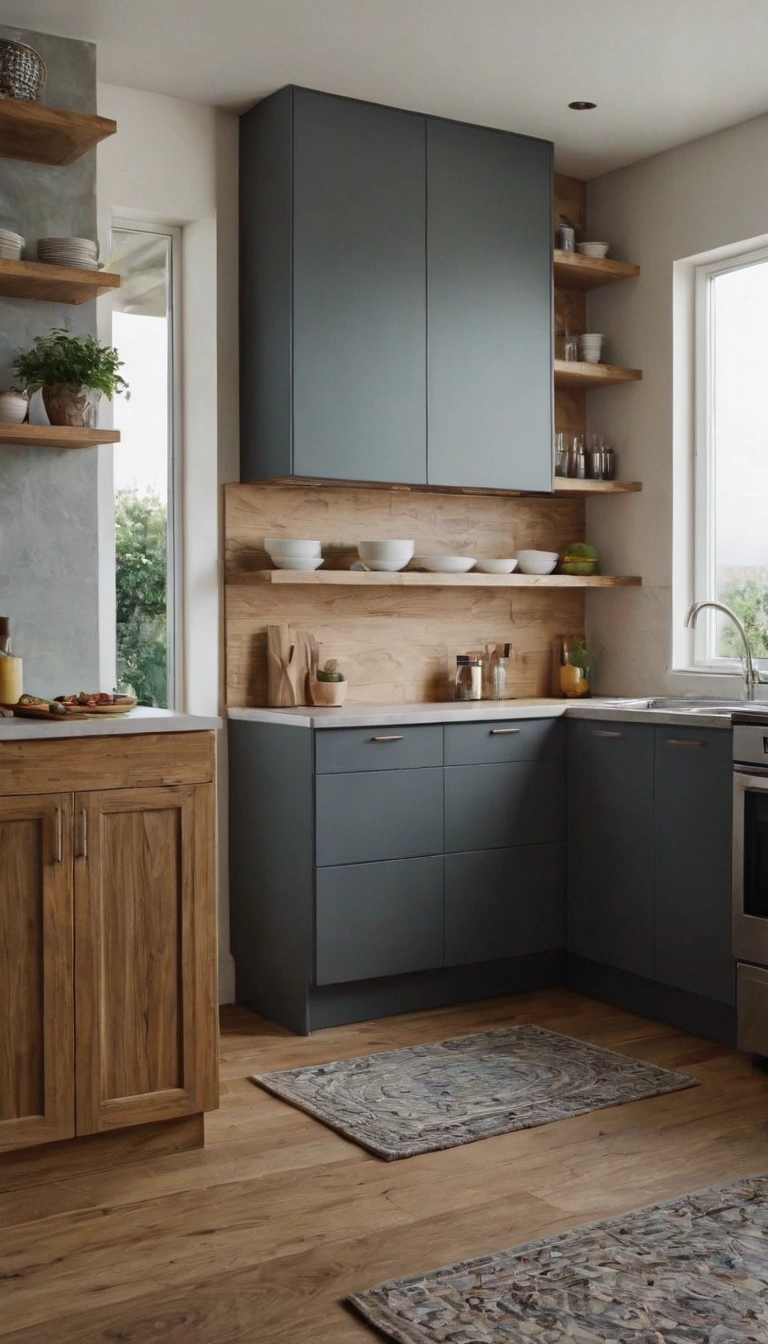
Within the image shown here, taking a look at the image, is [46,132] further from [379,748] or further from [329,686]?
[379,748]

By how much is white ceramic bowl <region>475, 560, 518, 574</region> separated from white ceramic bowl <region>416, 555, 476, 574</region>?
0.21ft

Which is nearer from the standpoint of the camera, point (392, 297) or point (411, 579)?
point (392, 297)

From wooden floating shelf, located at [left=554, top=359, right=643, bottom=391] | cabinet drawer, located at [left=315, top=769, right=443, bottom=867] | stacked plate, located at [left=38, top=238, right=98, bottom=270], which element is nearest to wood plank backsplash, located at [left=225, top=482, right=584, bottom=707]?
wooden floating shelf, located at [left=554, top=359, right=643, bottom=391]

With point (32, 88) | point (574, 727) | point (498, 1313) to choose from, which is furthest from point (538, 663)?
point (498, 1313)

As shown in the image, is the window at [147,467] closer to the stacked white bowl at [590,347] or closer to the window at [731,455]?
the stacked white bowl at [590,347]

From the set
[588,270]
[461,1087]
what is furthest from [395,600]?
[461,1087]

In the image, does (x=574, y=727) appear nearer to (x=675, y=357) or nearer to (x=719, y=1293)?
(x=675, y=357)

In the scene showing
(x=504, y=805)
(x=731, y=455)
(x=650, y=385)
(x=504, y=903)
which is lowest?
(x=504, y=903)

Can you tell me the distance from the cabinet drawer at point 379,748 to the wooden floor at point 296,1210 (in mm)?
903

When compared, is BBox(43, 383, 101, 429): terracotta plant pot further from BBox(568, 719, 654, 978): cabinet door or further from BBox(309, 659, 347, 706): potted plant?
BBox(568, 719, 654, 978): cabinet door

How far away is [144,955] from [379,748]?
1133mm

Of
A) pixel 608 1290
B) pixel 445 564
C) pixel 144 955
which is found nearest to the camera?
pixel 608 1290

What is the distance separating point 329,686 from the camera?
4.12 meters

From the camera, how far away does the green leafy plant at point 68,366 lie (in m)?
3.36
